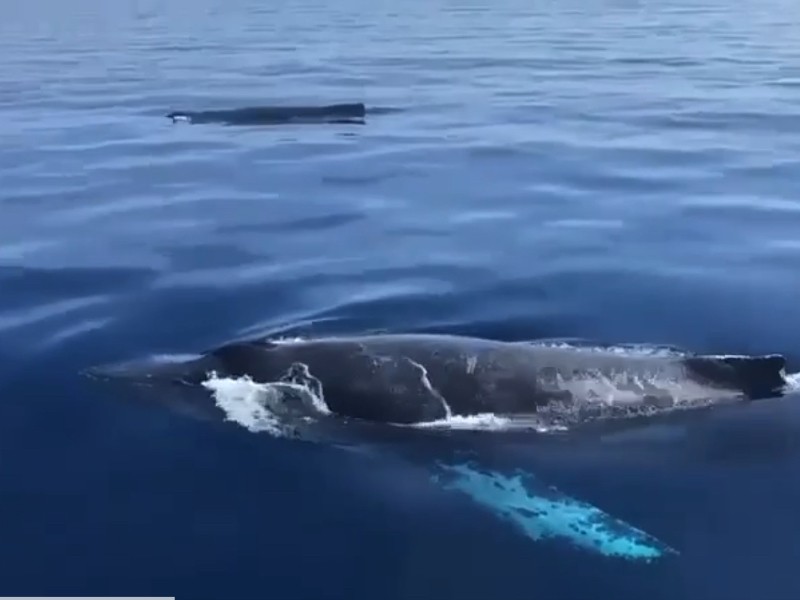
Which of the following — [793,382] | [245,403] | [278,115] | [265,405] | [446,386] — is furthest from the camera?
[278,115]

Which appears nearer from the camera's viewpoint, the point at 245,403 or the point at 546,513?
the point at 546,513

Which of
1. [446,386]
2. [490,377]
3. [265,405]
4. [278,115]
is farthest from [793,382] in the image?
[278,115]

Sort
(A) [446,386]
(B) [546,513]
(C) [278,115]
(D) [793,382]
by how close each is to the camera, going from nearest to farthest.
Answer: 1. (B) [546,513]
2. (A) [446,386]
3. (D) [793,382]
4. (C) [278,115]

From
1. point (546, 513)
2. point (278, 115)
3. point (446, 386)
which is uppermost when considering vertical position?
point (278, 115)

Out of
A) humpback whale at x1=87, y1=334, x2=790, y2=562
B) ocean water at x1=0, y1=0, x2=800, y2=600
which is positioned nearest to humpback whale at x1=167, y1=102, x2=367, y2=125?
ocean water at x1=0, y1=0, x2=800, y2=600

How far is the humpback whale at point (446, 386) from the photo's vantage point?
12086 mm

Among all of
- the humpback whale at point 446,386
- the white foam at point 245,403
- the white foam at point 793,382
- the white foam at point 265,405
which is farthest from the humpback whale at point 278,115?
the white foam at point 793,382

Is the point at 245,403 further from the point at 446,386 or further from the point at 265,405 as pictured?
the point at 446,386

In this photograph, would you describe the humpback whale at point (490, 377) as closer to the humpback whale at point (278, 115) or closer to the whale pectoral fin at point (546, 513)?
the whale pectoral fin at point (546, 513)

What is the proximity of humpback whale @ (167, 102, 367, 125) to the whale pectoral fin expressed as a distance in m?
22.6

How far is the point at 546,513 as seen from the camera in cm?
1059

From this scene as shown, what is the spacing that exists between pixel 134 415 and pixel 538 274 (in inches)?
282

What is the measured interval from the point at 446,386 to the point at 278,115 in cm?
2239

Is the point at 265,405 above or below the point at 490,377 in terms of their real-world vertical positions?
below
